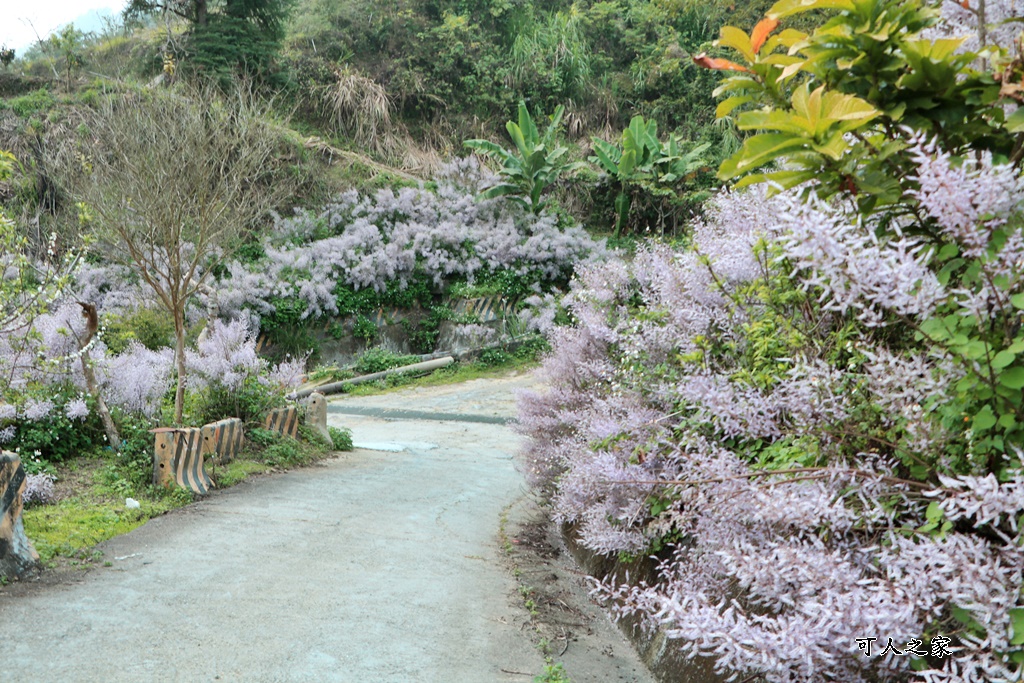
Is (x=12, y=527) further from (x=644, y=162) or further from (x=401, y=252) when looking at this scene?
(x=644, y=162)

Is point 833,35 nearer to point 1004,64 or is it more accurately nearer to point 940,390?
point 1004,64

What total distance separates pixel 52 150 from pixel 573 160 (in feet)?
48.1

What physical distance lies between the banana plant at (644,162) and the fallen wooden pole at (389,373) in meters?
7.35

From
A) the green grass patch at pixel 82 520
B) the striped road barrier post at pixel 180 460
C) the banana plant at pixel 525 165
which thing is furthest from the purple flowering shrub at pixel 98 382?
the banana plant at pixel 525 165

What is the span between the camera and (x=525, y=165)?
939 inches

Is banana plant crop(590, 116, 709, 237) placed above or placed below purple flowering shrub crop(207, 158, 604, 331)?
above

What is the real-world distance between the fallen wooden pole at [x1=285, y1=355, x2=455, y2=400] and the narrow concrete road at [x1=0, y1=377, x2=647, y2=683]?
33.7 ft

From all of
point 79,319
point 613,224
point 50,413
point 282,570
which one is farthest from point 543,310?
point 282,570

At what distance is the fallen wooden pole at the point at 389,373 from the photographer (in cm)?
1877

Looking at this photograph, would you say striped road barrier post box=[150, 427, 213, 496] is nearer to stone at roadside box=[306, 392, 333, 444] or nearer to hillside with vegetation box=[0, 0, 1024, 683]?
hillside with vegetation box=[0, 0, 1024, 683]

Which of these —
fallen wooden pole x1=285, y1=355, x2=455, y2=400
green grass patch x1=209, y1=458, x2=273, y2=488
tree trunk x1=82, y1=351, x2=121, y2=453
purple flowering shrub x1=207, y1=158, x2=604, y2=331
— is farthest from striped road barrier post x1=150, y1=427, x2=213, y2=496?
purple flowering shrub x1=207, y1=158, x2=604, y2=331

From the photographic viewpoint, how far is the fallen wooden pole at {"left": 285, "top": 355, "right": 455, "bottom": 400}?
1877cm

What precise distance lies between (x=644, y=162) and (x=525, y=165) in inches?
133

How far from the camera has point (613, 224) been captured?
26.2m
